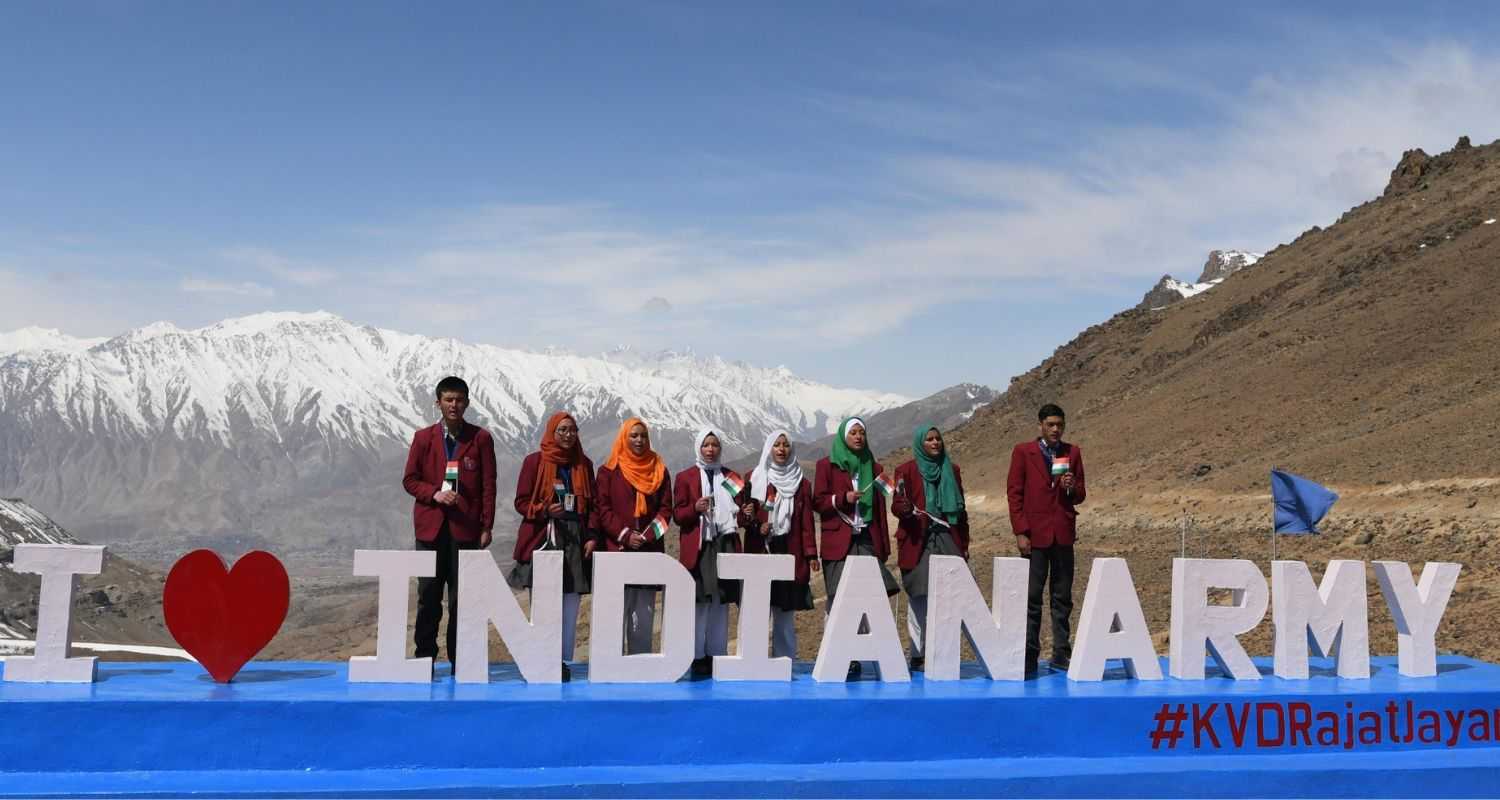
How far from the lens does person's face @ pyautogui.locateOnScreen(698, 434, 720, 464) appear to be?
8.27 meters

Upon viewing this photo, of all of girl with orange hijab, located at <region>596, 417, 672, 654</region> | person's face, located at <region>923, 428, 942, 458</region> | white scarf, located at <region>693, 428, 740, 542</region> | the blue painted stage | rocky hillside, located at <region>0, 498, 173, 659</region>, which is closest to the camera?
the blue painted stage

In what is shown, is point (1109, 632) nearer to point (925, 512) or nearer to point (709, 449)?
point (925, 512)

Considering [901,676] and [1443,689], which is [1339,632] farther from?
[901,676]

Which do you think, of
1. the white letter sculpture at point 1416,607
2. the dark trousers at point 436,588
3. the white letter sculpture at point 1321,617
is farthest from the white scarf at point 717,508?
the white letter sculpture at point 1416,607

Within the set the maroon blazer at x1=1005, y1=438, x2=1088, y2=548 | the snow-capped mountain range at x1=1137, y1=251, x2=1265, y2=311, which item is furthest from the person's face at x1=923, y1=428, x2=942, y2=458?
the snow-capped mountain range at x1=1137, y1=251, x2=1265, y2=311

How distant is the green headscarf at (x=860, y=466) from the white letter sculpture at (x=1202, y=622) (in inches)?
71.6

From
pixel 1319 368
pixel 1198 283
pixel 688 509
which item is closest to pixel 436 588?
pixel 688 509

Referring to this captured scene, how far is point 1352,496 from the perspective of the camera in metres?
26.5

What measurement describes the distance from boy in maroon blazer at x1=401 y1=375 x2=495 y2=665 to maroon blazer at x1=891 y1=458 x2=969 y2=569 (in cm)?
247

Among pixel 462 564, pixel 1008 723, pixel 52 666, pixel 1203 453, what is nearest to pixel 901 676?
pixel 1008 723

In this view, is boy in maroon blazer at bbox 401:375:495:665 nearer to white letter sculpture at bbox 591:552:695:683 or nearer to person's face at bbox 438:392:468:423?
person's face at bbox 438:392:468:423

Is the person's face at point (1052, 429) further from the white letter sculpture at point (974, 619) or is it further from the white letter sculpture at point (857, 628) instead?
the white letter sculpture at point (857, 628)

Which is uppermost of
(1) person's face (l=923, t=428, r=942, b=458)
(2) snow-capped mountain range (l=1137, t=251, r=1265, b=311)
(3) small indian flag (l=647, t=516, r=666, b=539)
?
(2) snow-capped mountain range (l=1137, t=251, r=1265, b=311)

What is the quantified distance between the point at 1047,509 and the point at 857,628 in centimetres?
152
